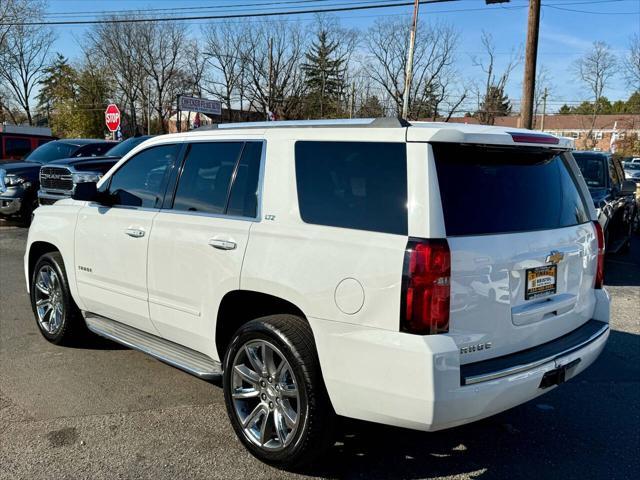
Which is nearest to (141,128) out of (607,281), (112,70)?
(112,70)

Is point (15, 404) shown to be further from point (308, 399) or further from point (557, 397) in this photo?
point (557, 397)

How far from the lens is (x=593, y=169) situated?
9570 mm

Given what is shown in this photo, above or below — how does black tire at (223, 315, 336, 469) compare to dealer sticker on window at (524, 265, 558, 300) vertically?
below

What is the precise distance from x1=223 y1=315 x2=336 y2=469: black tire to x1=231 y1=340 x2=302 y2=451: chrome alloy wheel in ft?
0.13

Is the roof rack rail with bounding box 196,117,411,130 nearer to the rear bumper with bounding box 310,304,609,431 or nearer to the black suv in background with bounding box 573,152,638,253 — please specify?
the rear bumper with bounding box 310,304,609,431

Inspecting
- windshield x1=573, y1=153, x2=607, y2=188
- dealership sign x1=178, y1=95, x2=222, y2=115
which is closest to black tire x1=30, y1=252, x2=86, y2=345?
windshield x1=573, y1=153, x2=607, y2=188

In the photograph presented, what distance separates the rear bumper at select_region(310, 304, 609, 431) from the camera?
8.27 ft

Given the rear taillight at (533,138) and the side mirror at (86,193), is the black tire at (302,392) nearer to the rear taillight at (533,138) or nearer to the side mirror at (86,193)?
the rear taillight at (533,138)

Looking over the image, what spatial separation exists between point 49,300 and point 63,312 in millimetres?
339

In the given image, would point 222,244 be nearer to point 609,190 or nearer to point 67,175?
point 609,190

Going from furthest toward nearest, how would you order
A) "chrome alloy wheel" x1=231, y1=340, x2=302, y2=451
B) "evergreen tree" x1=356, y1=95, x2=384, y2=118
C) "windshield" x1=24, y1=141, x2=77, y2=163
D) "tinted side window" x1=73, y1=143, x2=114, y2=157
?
1. "evergreen tree" x1=356, y1=95, x2=384, y2=118
2. "windshield" x1=24, y1=141, x2=77, y2=163
3. "tinted side window" x1=73, y1=143, x2=114, y2=157
4. "chrome alloy wheel" x1=231, y1=340, x2=302, y2=451

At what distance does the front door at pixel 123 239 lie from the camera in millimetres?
3998

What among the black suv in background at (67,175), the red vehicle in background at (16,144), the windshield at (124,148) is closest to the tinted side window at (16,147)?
the red vehicle in background at (16,144)

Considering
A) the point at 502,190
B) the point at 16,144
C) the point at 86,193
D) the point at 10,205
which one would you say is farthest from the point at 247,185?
the point at 16,144
